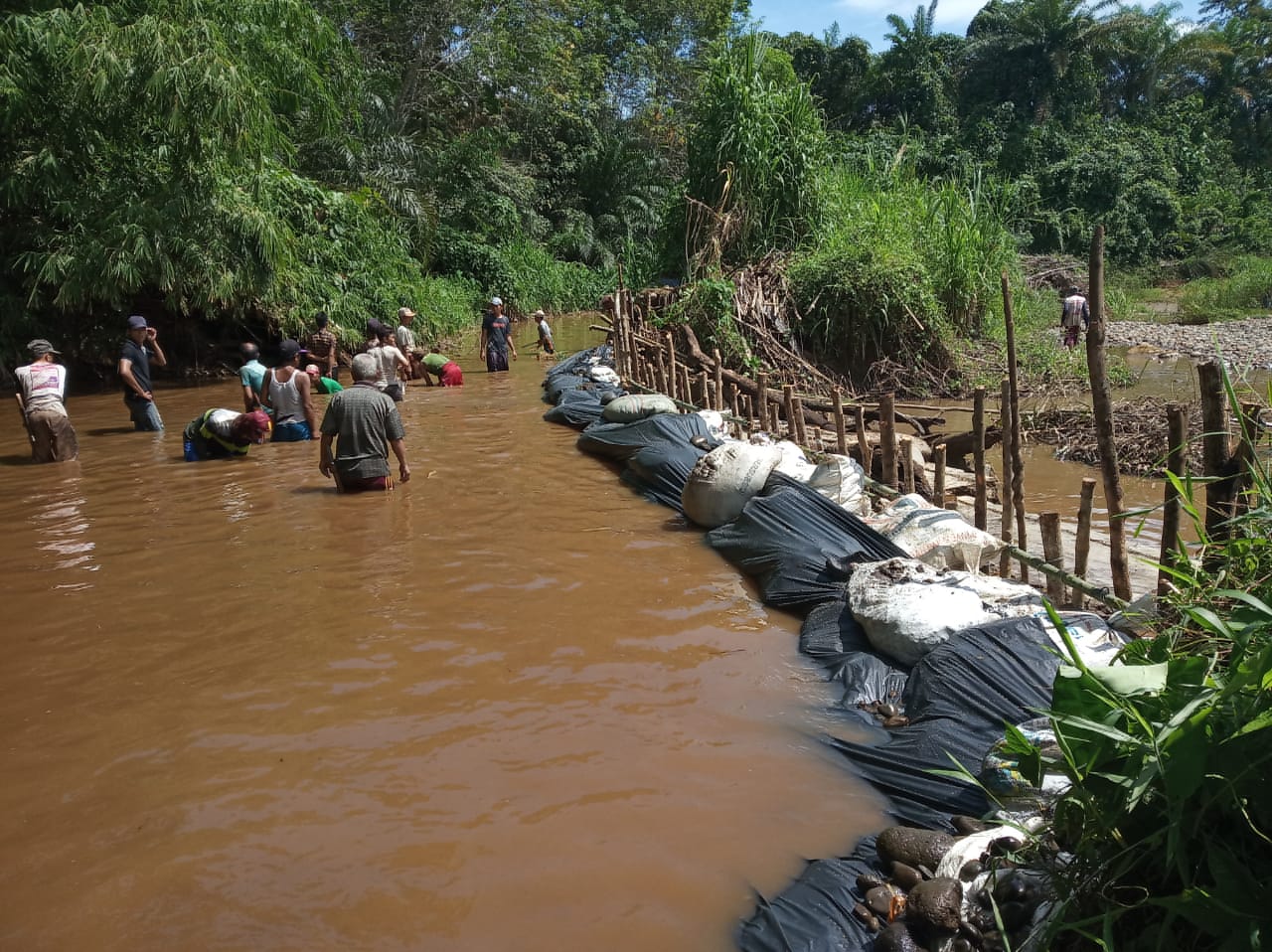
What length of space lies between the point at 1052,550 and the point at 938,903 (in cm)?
209

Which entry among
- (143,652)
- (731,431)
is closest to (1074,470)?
(731,431)

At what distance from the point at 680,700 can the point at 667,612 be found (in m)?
0.95

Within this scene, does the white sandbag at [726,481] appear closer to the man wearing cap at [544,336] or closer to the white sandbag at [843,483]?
the white sandbag at [843,483]

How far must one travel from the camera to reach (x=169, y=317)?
43.9 ft

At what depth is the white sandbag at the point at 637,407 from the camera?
8036mm

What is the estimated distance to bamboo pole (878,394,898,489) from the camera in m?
5.38

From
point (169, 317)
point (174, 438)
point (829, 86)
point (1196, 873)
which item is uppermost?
point (829, 86)

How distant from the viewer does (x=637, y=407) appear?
26.7 feet

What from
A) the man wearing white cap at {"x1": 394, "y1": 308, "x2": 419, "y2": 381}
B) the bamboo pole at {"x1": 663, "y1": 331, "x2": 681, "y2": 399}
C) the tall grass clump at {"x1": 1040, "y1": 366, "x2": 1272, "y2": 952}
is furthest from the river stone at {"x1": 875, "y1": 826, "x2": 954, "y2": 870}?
the man wearing white cap at {"x1": 394, "y1": 308, "x2": 419, "y2": 381}

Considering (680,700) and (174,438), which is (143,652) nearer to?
(680,700)

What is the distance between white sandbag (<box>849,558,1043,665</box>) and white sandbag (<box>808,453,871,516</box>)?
3.75 feet

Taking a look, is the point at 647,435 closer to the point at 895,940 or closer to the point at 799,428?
the point at 799,428

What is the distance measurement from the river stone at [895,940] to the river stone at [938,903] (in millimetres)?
46

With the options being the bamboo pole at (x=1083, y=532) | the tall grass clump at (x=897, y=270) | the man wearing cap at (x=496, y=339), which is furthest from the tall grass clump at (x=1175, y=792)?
the man wearing cap at (x=496, y=339)
